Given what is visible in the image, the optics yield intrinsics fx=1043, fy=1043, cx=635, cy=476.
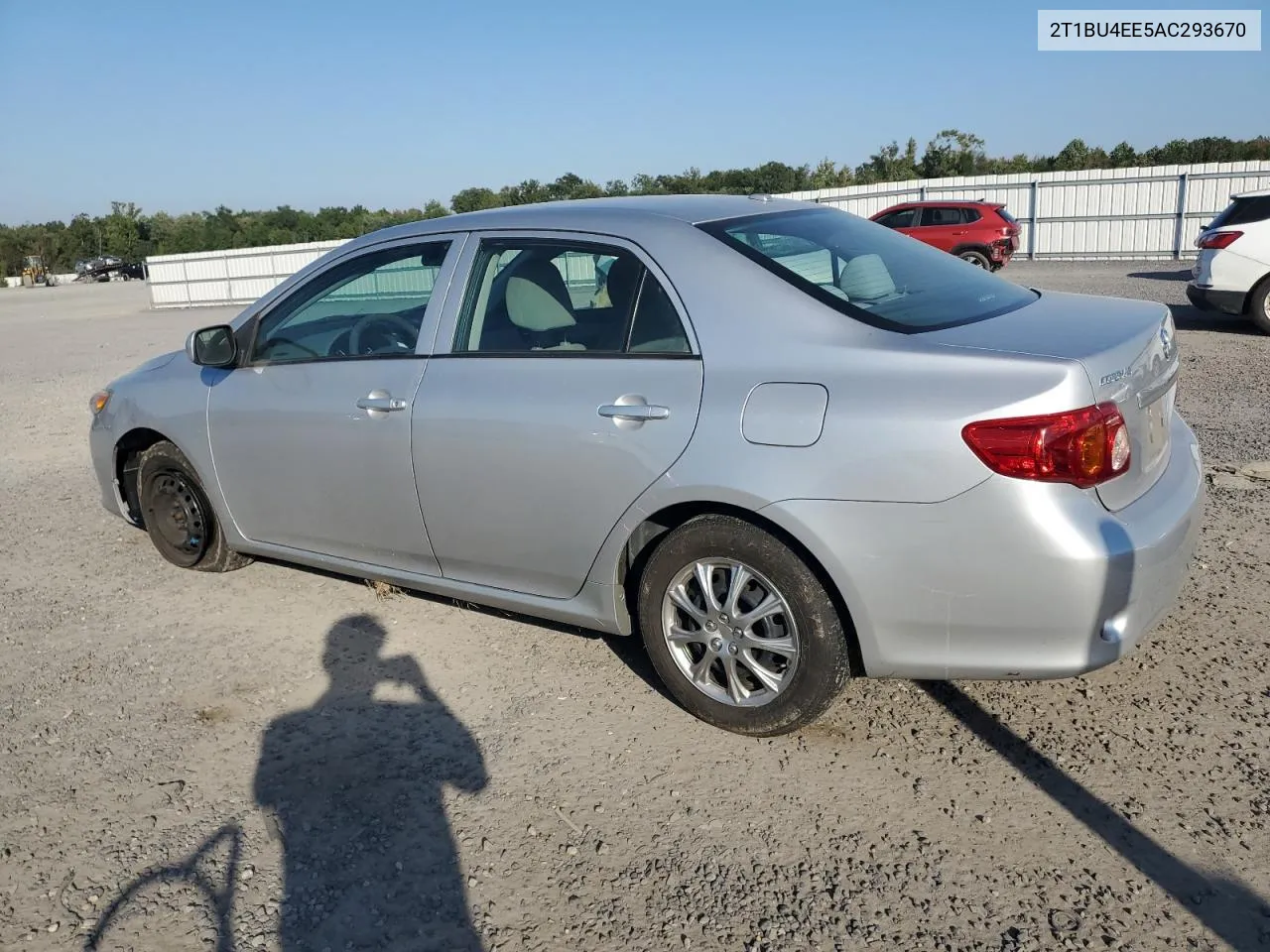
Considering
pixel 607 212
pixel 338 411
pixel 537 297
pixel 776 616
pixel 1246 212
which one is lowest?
pixel 776 616

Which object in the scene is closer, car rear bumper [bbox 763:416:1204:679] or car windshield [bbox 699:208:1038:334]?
car rear bumper [bbox 763:416:1204:679]

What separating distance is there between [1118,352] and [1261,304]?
32.4ft

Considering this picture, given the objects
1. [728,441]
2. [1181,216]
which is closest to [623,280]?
[728,441]

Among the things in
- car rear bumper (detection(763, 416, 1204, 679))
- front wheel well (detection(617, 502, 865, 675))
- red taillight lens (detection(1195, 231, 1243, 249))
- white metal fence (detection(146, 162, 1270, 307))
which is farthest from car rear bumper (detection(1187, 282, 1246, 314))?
white metal fence (detection(146, 162, 1270, 307))

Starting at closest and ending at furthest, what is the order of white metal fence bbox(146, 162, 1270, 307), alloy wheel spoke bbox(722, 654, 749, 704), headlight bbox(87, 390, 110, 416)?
alloy wheel spoke bbox(722, 654, 749, 704) → headlight bbox(87, 390, 110, 416) → white metal fence bbox(146, 162, 1270, 307)

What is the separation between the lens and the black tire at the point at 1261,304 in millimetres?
11156

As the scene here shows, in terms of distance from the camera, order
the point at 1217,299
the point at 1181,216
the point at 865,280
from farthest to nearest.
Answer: the point at 1181,216, the point at 1217,299, the point at 865,280

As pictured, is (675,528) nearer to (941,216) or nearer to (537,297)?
(537,297)

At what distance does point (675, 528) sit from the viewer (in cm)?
346

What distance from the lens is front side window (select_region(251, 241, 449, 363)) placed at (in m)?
4.20

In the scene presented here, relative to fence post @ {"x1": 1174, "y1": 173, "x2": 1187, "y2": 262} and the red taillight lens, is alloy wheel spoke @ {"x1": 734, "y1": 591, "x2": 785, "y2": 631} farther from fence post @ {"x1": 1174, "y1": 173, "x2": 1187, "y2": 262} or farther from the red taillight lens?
fence post @ {"x1": 1174, "y1": 173, "x2": 1187, "y2": 262}

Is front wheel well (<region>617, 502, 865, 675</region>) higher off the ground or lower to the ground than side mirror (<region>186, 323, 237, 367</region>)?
lower

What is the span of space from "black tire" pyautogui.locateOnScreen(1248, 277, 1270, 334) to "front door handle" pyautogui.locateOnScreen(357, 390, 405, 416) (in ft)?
34.6

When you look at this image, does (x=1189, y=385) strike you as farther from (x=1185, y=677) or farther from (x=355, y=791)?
(x=355, y=791)
